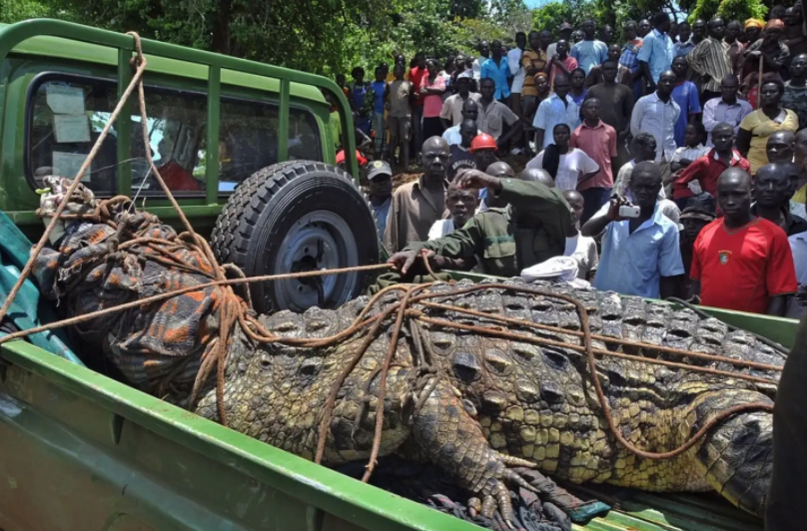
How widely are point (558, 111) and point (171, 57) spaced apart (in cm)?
604

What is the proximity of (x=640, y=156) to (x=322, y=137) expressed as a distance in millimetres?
3124

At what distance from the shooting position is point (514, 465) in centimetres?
257

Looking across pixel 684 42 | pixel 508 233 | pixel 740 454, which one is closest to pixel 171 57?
pixel 508 233

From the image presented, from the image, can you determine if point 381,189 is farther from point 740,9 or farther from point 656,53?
point 740,9

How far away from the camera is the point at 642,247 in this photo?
4109 millimetres

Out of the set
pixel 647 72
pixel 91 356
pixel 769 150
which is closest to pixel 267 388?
pixel 91 356

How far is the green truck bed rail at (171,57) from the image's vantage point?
2.79m

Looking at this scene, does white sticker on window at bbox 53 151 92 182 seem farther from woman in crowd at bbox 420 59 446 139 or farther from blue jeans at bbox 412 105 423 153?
blue jeans at bbox 412 105 423 153

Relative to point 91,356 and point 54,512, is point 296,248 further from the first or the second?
point 54,512

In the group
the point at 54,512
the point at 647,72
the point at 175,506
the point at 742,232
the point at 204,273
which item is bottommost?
the point at 54,512

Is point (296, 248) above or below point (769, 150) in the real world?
below

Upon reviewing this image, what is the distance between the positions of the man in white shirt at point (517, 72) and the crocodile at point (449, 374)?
840cm

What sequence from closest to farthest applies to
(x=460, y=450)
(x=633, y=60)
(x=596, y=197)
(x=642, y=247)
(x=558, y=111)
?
(x=460, y=450) → (x=642, y=247) → (x=596, y=197) → (x=558, y=111) → (x=633, y=60)

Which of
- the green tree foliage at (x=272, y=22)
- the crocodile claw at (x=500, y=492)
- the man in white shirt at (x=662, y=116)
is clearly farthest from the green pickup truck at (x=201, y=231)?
the green tree foliage at (x=272, y=22)
